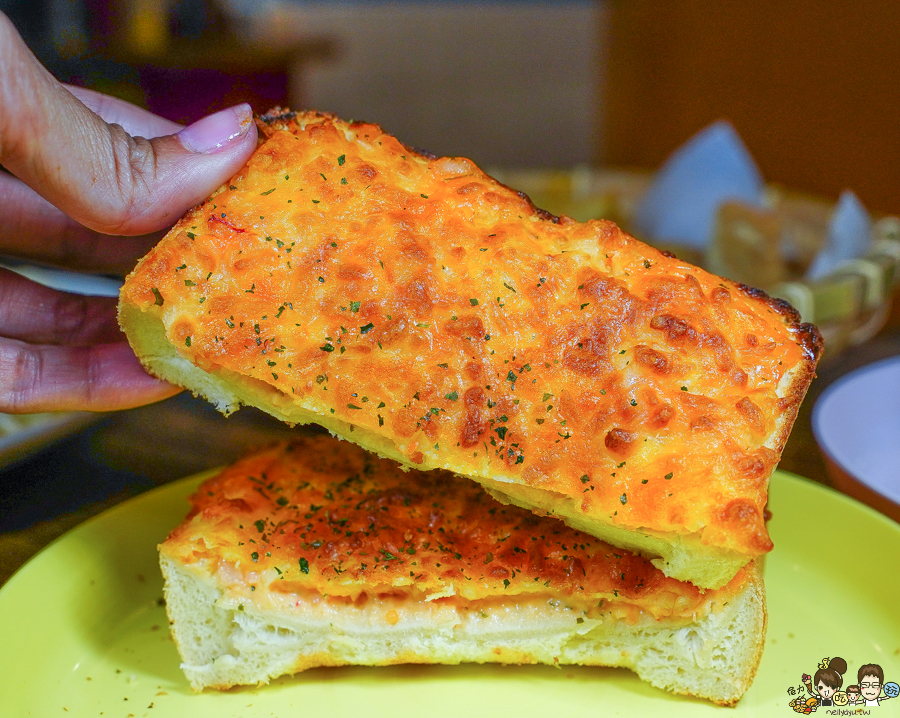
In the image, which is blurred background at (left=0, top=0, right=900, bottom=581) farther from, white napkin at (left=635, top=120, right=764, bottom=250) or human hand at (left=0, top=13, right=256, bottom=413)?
human hand at (left=0, top=13, right=256, bottom=413)

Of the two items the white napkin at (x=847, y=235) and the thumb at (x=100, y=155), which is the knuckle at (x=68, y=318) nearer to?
the thumb at (x=100, y=155)

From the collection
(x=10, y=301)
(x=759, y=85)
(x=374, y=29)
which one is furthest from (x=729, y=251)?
(x=374, y=29)

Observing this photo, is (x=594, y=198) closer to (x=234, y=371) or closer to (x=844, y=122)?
(x=844, y=122)

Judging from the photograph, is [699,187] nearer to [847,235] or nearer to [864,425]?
[847,235]

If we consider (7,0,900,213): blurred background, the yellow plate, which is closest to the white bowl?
the yellow plate

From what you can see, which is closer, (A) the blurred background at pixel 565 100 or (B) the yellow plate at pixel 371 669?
(B) the yellow plate at pixel 371 669

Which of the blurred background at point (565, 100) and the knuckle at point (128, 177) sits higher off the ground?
the knuckle at point (128, 177)
